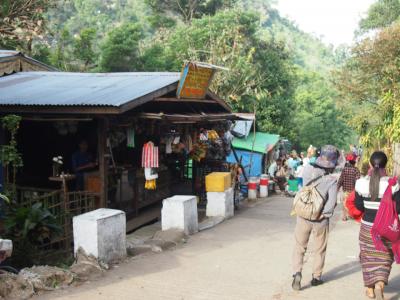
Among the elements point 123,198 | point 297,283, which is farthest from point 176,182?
point 297,283

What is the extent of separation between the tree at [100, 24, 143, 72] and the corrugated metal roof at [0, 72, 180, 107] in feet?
43.7

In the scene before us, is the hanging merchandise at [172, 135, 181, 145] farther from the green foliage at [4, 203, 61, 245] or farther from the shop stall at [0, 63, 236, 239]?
the green foliage at [4, 203, 61, 245]

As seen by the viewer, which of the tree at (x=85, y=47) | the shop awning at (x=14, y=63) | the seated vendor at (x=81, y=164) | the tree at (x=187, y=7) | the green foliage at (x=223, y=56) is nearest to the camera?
the seated vendor at (x=81, y=164)

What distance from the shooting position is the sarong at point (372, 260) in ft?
17.5

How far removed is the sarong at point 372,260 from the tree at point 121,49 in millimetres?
21395

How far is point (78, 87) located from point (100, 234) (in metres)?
4.12

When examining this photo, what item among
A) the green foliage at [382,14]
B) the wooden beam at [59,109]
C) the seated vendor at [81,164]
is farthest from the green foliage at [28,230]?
the green foliage at [382,14]

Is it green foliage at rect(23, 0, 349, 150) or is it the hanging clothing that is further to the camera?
green foliage at rect(23, 0, 349, 150)

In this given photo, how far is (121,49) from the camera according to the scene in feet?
82.6

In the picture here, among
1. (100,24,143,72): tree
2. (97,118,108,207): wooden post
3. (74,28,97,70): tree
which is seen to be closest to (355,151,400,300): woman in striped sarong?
(97,118,108,207): wooden post

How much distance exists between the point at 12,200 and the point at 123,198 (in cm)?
301

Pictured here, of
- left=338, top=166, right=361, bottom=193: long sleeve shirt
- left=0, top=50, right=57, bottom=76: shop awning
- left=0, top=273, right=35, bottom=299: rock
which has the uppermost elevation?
left=0, top=50, right=57, bottom=76: shop awning

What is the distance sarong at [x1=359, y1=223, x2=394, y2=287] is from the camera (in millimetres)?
5320

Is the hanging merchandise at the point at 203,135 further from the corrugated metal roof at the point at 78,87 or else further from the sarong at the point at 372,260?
the sarong at the point at 372,260
